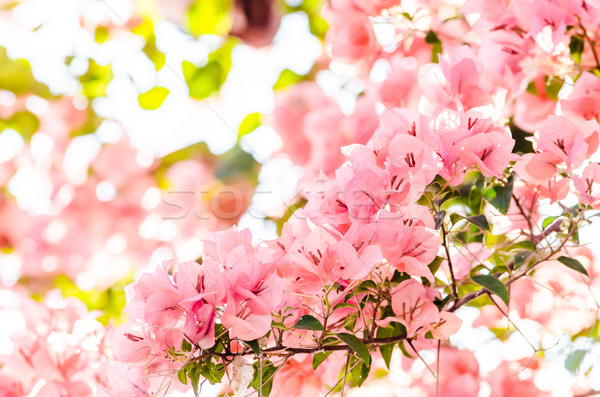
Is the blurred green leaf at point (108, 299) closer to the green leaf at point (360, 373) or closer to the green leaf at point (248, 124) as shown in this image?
the green leaf at point (248, 124)

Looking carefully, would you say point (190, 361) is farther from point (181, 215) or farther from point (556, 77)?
point (181, 215)

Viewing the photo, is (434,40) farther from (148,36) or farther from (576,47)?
(148,36)

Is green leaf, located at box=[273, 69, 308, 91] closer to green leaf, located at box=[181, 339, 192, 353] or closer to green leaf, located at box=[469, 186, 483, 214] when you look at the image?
green leaf, located at box=[469, 186, 483, 214]

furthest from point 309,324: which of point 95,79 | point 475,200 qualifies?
point 95,79

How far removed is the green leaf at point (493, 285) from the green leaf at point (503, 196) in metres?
0.08

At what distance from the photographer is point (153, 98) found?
129 centimetres

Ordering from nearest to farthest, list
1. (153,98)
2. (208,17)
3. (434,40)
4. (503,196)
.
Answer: (503,196)
(434,40)
(208,17)
(153,98)

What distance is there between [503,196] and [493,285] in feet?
0.38

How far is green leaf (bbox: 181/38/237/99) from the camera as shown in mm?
1249

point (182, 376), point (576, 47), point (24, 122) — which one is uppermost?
point (576, 47)

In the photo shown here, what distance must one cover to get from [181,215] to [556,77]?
0.98 m

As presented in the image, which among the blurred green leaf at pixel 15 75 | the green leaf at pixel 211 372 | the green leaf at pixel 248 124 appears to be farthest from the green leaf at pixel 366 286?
the blurred green leaf at pixel 15 75

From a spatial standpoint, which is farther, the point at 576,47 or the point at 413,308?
the point at 576,47

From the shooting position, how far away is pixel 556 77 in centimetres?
70
